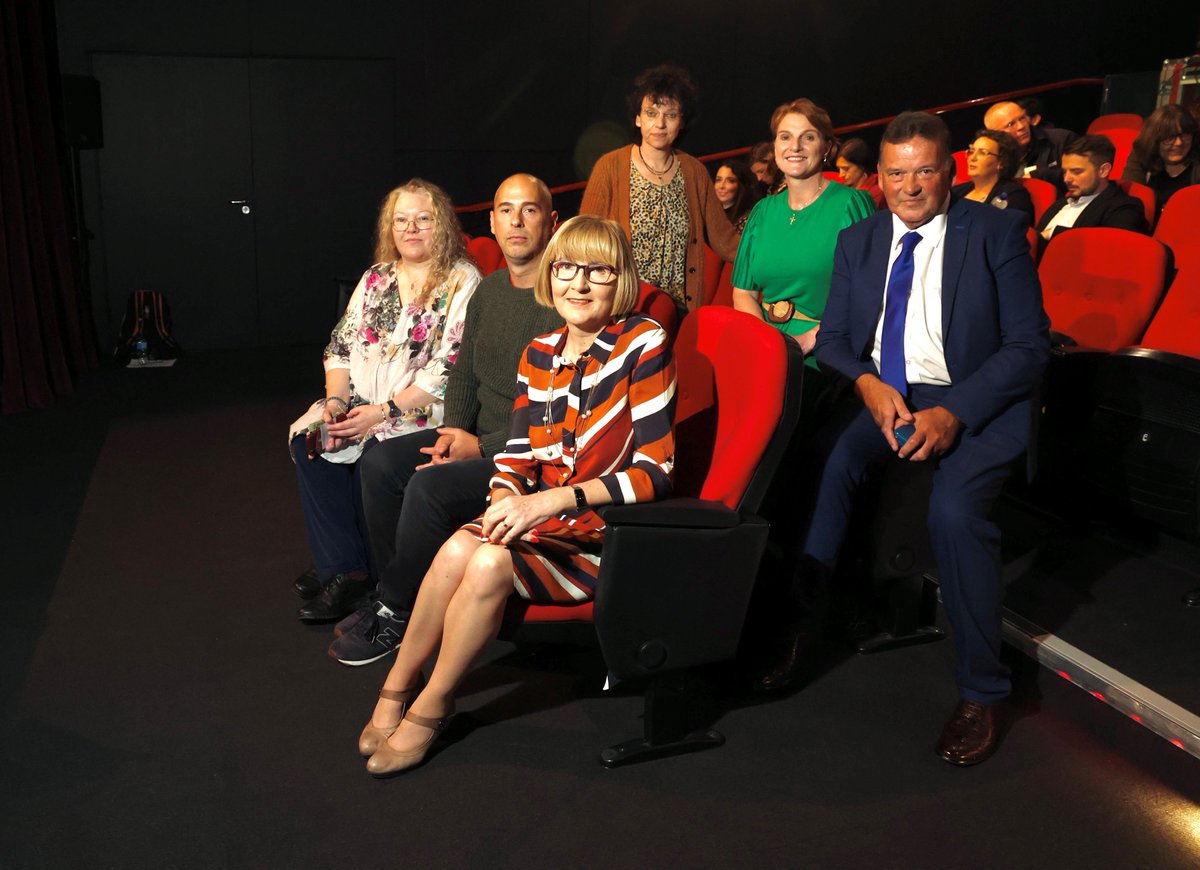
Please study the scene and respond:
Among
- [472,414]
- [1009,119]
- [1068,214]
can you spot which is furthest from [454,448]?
[1009,119]

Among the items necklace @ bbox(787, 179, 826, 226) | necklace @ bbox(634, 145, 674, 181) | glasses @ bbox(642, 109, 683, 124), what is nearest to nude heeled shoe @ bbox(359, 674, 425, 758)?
necklace @ bbox(787, 179, 826, 226)

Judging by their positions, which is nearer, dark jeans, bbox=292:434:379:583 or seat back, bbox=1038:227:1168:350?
dark jeans, bbox=292:434:379:583

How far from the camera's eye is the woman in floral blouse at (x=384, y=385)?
9.86 ft

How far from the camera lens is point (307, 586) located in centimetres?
313

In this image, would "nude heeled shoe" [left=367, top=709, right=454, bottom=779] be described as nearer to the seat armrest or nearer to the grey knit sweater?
the seat armrest

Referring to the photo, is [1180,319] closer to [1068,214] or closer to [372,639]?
[1068,214]

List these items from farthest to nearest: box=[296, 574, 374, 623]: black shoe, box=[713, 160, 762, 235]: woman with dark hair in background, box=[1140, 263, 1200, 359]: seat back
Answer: box=[713, 160, 762, 235]: woman with dark hair in background, box=[1140, 263, 1200, 359]: seat back, box=[296, 574, 374, 623]: black shoe

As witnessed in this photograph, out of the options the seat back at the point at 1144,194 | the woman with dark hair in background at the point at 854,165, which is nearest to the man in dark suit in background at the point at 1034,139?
the woman with dark hair in background at the point at 854,165

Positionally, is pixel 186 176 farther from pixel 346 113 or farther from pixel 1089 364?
pixel 1089 364

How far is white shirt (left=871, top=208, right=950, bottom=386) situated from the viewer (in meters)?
2.63

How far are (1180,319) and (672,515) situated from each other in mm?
2160

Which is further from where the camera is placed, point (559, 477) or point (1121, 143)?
point (1121, 143)

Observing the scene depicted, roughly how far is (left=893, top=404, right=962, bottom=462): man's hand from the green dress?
1.85 ft

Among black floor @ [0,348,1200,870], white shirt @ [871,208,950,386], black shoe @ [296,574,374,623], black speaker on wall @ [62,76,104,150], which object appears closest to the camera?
black floor @ [0,348,1200,870]
